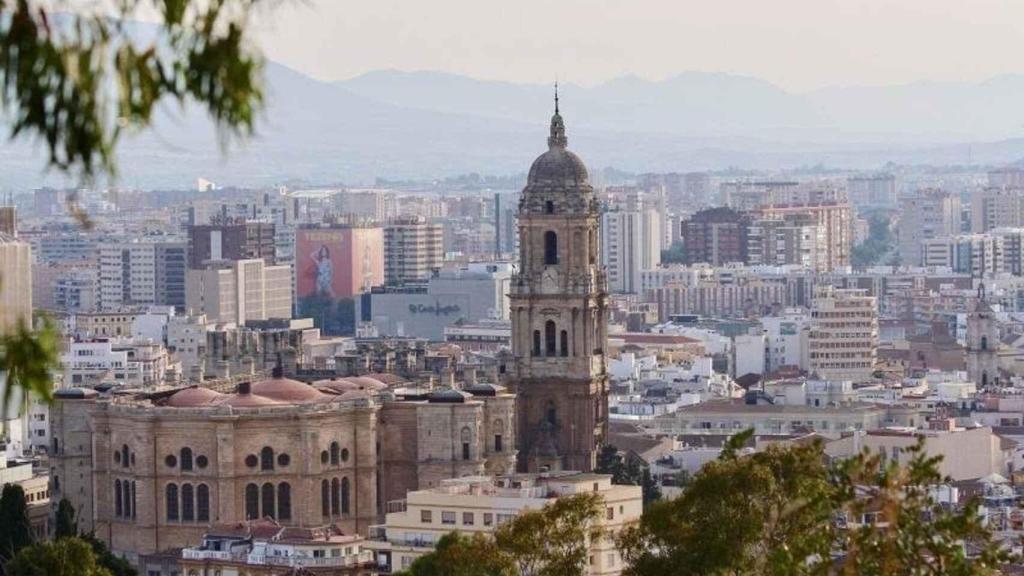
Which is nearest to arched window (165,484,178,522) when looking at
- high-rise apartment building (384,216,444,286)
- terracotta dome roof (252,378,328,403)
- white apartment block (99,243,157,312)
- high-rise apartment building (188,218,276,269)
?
terracotta dome roof (252,378,328,403)

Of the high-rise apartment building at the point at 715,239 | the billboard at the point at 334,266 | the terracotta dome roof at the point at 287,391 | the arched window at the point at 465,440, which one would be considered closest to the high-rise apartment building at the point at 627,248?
the high-rise apartment building at the point at 715,239

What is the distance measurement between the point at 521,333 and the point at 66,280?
10446 centimetres

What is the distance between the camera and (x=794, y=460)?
34812 millimetres

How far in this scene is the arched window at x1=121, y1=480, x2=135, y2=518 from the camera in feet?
196

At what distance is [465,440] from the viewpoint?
61.4 metres

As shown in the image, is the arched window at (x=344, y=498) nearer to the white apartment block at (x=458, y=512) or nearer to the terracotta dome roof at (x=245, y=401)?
the terracotta dome roof at (x=245, y=401)

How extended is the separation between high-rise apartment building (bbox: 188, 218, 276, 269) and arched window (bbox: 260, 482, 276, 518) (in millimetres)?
100730

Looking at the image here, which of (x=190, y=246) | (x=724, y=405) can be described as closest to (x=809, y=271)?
(x=190, y=246)

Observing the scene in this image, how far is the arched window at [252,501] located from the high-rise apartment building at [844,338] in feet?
176

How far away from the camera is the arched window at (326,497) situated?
59.8 m

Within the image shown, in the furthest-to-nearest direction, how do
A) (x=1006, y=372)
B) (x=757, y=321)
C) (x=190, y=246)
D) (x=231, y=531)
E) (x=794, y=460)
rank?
(x=190, y=246), (x=757, y=321), (x=1006, y=372), (x=231, y=531), (x=794, y=460)

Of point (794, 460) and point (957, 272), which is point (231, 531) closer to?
point (794, 460)

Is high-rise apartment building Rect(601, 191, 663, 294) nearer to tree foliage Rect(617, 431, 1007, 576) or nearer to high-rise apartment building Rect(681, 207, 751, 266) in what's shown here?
high-rise apartment building Rect(681, 207, 751, 266)

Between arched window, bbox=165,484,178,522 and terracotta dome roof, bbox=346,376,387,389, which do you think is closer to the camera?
arched window, bbox=165,484,178,522
